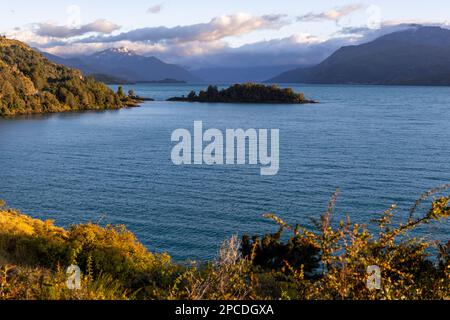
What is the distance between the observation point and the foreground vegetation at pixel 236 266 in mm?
8547

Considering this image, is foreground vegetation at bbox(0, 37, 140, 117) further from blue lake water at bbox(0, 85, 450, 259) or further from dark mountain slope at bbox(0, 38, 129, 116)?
blue lake water at bbox(0, 85, 450, 259)

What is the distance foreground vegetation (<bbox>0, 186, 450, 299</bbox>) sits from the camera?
8.55 m

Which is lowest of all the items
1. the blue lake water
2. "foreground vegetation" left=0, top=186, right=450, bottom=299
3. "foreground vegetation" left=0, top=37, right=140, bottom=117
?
the blue lake water

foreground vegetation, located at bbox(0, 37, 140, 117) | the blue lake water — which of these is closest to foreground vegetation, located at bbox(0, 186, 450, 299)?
the blue lake water

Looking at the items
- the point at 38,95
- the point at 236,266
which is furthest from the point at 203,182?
the point at 38,95

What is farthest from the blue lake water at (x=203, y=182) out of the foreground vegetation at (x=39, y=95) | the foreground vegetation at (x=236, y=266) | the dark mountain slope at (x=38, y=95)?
the dark mountain slope at (x=38, y=95)

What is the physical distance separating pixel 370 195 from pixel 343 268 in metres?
41.5

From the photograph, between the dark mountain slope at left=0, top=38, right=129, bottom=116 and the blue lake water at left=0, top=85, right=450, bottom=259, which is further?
the dark mountain slope at left=0, top=38, right=129, bottom=116

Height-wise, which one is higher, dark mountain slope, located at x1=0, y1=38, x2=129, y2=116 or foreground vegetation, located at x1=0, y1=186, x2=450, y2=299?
dark mountain slope, located at x1=0, y1=38, x2=129, y2=116

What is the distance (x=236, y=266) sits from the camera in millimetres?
9188

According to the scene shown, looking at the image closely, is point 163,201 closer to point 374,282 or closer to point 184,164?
point 184,164

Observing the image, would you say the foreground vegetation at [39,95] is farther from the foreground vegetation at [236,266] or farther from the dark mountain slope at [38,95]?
the foreground vegetation at [236,266]

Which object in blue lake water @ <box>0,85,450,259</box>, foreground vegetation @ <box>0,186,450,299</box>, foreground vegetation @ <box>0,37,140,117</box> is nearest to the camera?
foreground vegetation @ <box>0,186,450,299</box>
